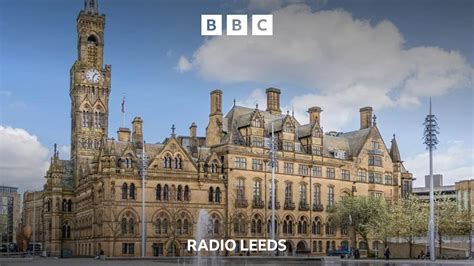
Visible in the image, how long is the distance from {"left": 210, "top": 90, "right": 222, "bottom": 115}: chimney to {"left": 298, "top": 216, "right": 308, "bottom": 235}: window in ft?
56.0

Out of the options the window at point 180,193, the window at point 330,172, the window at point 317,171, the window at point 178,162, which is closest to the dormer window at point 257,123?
the window at point 317,171

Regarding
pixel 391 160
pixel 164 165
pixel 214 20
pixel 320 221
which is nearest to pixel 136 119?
pixel 164 165

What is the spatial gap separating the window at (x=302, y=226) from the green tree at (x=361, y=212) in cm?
461

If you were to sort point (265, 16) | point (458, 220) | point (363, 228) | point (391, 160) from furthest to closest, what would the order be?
point (391, 160)
point (363, 228)
point (458, 220)
point (265, 16)

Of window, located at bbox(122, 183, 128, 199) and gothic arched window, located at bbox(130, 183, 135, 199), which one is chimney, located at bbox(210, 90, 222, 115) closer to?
gothic arched window, located at bbox(130, 183, 135, 199)

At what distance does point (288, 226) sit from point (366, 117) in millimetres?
22788

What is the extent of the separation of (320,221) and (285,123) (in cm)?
1370

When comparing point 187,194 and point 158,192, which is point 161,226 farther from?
point 187,194

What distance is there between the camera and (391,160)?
104 metres

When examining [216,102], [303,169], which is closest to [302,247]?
[303,169]

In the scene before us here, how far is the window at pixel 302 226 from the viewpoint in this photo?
92.0 metres

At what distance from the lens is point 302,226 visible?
92438 mm

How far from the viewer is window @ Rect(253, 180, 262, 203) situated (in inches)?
3457

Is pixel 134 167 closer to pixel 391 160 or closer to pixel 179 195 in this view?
pixel 179 195
